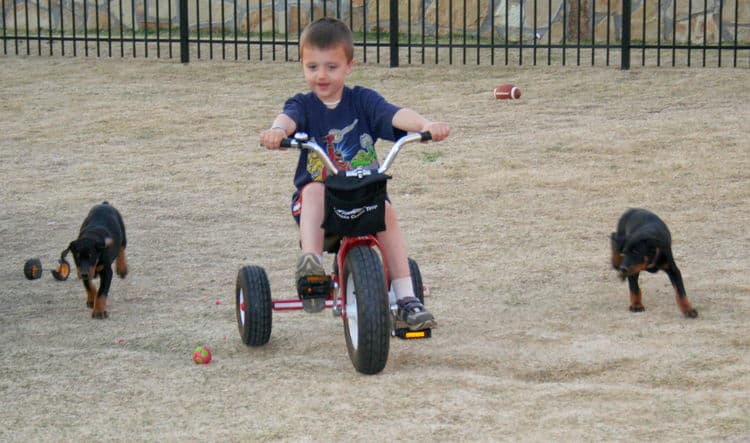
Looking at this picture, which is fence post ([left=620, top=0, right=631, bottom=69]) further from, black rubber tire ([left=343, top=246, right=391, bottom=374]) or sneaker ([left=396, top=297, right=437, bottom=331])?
black rubber tire ([left=343, top=246, right=391, bottom=374])

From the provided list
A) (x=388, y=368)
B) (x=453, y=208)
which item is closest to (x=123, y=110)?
(x=453, y=208)

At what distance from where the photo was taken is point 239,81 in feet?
50.7

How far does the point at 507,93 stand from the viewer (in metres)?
13.8

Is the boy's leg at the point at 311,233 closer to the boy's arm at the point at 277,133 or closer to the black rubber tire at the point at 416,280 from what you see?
the boy's arm at the point at 277,133

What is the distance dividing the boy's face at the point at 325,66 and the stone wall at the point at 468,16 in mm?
11440

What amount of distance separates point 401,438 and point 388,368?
3.27 feet

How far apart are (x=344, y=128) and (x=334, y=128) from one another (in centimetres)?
5

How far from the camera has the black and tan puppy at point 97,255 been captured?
22.1 feet

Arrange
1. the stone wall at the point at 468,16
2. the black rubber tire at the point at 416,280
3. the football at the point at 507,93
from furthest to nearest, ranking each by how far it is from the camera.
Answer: the stone wall at the point at 468,16 < the football at the point at 507,93 < the black rubber tire at the point at 416,280

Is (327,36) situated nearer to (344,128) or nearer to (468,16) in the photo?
(344,128)

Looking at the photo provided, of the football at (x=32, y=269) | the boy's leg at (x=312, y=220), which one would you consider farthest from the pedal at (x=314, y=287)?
the football at (x=32, y=269)

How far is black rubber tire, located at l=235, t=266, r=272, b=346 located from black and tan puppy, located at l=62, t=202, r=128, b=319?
3.93 feet

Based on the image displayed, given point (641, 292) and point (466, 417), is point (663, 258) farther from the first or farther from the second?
point (466, 417)

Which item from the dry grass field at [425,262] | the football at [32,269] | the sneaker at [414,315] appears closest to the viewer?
the dry grass field at [425,262]
